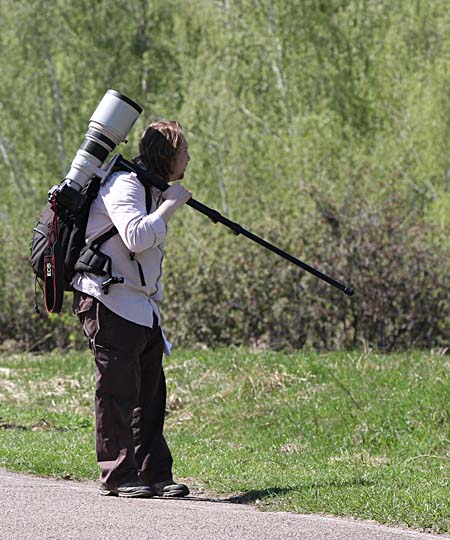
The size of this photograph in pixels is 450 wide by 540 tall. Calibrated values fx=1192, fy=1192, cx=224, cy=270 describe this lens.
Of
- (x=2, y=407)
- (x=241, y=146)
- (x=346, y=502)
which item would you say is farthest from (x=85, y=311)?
(x=241, y=146)

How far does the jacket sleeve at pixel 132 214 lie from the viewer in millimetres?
6320

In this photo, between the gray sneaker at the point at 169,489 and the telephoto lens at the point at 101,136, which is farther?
the gray sneaker at the point at 169,489

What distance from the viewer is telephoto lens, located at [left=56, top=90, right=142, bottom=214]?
6.44m

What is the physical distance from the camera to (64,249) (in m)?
6.53

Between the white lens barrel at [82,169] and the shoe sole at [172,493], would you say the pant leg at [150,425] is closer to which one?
the shoe sole at [172,493]

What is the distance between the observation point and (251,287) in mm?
15469

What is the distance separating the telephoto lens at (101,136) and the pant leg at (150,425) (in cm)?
94

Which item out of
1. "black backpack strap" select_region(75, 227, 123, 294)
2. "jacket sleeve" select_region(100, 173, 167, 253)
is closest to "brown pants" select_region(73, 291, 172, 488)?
"black backpack strap" select_region(75, 227, 123, 294)

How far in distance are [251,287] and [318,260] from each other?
1023 millimetres

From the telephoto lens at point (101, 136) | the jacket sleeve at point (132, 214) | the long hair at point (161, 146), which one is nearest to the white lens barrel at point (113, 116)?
the telephoto lens at point (101, 136)

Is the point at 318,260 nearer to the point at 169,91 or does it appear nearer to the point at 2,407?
the point at 2,407

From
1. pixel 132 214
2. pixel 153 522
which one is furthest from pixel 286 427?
pixel 153 522

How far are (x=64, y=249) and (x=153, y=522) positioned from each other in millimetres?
1645

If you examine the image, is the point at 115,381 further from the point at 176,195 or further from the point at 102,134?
the point at 102,134
